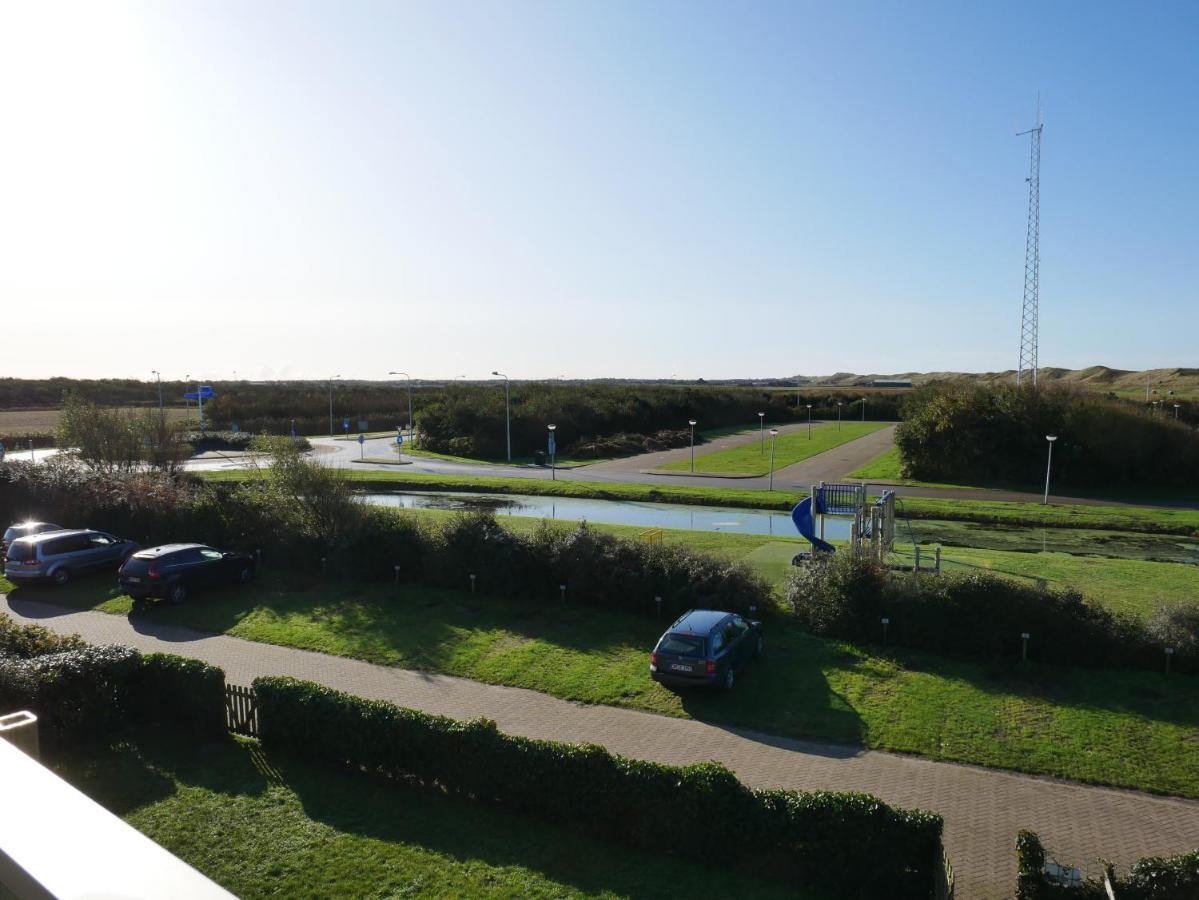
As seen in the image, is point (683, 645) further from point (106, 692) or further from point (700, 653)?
point (106, 692)

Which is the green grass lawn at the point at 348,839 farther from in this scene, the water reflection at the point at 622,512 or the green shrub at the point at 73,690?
the water reflection at the point at 622,512

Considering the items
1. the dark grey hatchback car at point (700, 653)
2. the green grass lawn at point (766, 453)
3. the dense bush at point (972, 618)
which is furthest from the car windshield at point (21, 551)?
the green grass lawn at point (766, 453)

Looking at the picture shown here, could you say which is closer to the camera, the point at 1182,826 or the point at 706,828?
the point at 706,828

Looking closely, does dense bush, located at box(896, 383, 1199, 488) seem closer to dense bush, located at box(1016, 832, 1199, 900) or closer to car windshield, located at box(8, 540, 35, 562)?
car windshield, located at box(8, 540, 35, 562)

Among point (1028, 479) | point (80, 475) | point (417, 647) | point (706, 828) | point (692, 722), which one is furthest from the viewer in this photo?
point (1028, 479)

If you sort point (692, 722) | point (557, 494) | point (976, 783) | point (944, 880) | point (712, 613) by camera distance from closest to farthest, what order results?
point (944, 880), point (976, 783), point (692, 722), point (712, 613), point (557, 494)

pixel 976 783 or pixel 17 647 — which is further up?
pixel 17 647

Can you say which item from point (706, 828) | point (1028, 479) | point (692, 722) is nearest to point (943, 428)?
point (1028, 479)

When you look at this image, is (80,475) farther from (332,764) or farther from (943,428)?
(943,428)
